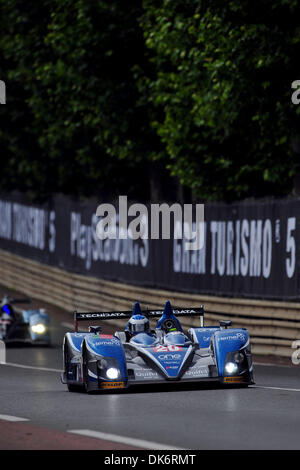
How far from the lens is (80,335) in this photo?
52.0 feet

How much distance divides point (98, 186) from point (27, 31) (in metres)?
6.07

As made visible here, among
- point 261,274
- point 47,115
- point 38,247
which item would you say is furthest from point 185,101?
point 38,247

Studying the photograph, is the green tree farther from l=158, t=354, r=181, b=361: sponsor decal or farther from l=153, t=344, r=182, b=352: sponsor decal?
l=158, t=354, r=181, b=361: sponsor decal

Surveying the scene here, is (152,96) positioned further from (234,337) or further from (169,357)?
(169,357)

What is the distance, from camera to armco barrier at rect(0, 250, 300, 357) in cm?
2230

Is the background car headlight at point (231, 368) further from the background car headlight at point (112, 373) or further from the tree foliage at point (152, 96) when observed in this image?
the tree foliage at point (152, 96)

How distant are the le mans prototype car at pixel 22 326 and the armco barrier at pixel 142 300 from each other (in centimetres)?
330

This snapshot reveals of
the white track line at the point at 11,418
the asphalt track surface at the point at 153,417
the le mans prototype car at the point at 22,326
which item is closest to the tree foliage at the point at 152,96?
the le mans prototype car at the point at 22,326

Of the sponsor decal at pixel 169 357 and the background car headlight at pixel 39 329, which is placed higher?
the sponsor decal at pixel 169 357

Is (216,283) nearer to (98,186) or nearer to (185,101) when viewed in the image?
(185,101)

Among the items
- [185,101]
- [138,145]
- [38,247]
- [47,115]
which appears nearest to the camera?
[185,101]

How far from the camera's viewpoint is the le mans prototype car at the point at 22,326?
82.1ft

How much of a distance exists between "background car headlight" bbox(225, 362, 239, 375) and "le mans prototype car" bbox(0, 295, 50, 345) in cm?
1028

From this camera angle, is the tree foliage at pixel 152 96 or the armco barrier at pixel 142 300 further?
the tree foliage at pixel 152 96
